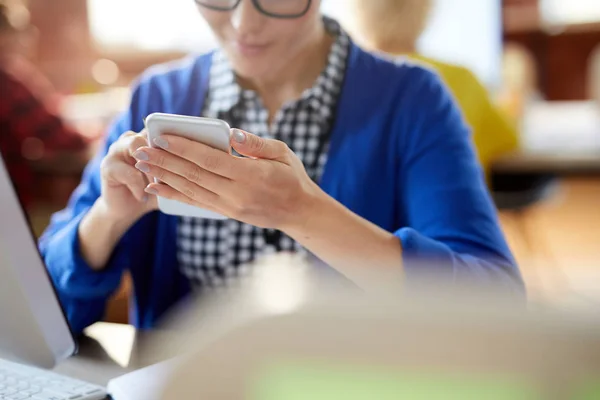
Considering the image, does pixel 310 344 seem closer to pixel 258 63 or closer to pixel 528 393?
pixel 528 393

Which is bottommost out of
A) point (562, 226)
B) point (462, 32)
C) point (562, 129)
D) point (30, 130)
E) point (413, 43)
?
point (562, 226)

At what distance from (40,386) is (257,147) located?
0.97 ft

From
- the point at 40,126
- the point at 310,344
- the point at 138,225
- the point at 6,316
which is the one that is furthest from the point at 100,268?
the point at 40,126

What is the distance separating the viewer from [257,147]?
59 centimetres

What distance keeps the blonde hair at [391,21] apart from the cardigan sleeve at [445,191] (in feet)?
1.68

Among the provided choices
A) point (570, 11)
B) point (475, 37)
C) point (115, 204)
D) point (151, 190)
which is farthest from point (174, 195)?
point (570, 11)

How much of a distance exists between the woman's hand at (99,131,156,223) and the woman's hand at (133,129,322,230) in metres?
0.05

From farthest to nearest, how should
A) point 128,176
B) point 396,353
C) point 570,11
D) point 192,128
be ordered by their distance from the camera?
point 570,11 < point 128,176 < point 192,128 < point 396,353

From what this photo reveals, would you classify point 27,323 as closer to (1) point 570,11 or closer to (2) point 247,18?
(2) point 247,18

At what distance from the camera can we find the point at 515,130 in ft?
6.56

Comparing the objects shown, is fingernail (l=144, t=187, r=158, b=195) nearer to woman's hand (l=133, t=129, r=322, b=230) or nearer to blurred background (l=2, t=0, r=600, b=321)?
woman's hand (l=133, t=129, r=322, b=230)

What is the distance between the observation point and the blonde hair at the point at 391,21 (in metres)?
1.37

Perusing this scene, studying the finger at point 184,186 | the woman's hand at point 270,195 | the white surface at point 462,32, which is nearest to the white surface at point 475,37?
the white surface at point 462,32

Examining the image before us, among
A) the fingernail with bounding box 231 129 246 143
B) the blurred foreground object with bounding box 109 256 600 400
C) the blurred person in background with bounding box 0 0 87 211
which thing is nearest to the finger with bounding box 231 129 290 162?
the fingernail with bounding box 231 129 246 143
